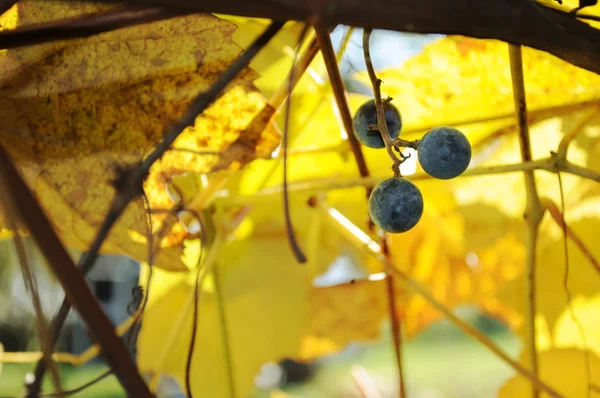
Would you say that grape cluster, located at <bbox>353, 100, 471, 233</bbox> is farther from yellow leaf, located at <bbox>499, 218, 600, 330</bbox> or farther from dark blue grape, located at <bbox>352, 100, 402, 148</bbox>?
yellow leaf, located at <bbox>499, 218, 600, 330</bbox>

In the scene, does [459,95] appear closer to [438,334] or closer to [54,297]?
[54,297]

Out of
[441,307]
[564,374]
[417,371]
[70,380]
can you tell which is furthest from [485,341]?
[417,371]

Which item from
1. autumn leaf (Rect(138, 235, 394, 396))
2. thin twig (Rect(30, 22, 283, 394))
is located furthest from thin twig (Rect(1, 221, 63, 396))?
autumn leaf (Rect(138, 235, 394, 396))

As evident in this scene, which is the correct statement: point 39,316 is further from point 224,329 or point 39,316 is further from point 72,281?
point 224,329

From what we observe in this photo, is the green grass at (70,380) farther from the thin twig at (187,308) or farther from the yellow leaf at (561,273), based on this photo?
the yellow leaf at (561,273)

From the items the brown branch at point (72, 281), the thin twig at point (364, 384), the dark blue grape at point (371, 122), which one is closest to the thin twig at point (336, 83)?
the dark blue grape at point (371, 122)
